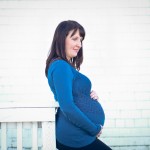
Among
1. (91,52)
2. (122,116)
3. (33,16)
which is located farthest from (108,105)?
(33,16)

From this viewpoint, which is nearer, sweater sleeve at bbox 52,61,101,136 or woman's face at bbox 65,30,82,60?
sweater sleeve at bbox 52,61,101,136

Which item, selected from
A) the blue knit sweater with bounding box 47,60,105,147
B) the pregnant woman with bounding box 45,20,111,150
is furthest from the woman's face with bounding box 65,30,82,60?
the blue knit sweater with bounding box 47,60,105,147

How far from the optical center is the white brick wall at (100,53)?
443 centimetres

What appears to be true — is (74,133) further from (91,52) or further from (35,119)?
(91,52)

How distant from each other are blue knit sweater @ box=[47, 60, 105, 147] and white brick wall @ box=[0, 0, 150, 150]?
2419 millimetres

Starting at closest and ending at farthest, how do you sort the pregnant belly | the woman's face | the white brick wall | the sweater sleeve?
the sweater sleeve, the pregnant belly, the woman's face, the white brick wall

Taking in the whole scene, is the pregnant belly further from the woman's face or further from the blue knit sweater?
the woman's face

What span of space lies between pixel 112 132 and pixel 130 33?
1721 millimetres

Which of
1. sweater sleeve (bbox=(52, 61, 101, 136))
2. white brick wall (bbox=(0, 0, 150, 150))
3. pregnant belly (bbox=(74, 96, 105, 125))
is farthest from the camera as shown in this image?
white brick wall (bbox=(0, 0, 150, 150))

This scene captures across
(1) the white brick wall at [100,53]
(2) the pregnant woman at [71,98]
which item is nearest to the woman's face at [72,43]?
(2) the pregnant woman at [71,98]

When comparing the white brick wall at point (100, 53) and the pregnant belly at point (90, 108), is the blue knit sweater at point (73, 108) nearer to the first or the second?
the pregnant belly at point (90, 108)

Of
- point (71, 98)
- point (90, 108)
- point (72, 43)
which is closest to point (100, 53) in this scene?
point (72, 43)

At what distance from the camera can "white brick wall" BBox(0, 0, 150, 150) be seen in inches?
174

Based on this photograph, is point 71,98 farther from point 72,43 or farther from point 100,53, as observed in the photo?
point 100,53
